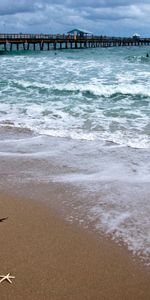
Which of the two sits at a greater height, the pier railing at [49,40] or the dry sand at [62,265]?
the pier railing at [49,40]

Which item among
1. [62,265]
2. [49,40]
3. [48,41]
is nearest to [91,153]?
[62,265]

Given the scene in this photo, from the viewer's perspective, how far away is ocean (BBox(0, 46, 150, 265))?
505 cm

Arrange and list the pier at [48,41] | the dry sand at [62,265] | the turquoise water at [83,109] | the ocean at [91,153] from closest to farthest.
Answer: the dry sand at [62,265], the ocean at [91,153], the turquoise water at [83,109], the pier at [48,41]

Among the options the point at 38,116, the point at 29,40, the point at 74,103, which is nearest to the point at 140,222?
the point at 38,116

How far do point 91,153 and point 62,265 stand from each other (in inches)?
157

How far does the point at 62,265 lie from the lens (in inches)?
156

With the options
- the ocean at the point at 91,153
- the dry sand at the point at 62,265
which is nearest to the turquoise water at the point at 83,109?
the ocean at the point at 91,153

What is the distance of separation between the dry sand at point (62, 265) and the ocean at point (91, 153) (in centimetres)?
25

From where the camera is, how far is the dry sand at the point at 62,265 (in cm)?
359

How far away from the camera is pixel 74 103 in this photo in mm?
13883

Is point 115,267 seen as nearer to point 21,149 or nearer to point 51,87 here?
point 21,149

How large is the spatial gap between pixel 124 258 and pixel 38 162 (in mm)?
3378

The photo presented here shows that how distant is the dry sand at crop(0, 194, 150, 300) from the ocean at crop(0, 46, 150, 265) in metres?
0.25

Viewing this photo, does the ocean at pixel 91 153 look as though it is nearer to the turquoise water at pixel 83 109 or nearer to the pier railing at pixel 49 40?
the turquoise water at pixel 83 109
